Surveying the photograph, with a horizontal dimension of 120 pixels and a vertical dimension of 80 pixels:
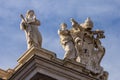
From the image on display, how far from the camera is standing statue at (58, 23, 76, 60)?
3192 centimetres

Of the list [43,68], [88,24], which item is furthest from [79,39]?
[43,68]

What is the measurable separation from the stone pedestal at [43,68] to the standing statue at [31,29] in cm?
63

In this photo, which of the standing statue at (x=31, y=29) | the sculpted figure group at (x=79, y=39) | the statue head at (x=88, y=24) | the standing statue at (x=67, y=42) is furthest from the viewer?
the statue head at (x=88, y=24)

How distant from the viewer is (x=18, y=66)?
1185 inches

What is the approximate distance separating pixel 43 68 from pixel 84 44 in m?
3.92

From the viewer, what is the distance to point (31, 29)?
30828 millimetres

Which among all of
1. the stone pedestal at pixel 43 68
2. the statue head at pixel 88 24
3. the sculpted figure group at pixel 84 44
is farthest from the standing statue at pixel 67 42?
the stone pedestal at pixel 43 68

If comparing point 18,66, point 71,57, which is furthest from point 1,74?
point 71,57

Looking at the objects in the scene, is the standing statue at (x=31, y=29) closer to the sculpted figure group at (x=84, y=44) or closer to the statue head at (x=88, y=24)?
the sculpted figure group at (x=84, y=44)

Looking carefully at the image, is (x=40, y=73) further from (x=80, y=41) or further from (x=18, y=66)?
(x=80, y=41)

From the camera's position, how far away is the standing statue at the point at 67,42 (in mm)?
31922

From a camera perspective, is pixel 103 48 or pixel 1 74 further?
pixel 103 48

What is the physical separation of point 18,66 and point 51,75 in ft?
4.94

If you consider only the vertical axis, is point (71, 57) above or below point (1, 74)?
above
